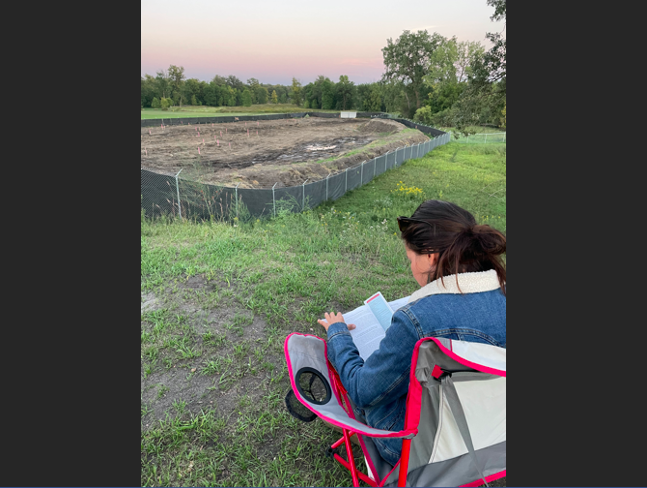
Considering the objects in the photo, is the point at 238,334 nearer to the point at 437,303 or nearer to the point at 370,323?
the point at 370,323

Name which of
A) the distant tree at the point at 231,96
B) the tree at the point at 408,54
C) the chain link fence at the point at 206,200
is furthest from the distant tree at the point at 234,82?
the chain link fence at the point at 206,200

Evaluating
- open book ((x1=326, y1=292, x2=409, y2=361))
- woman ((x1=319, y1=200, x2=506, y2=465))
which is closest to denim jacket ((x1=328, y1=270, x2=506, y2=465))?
woman ((x1=319, y1=200, x2=506, y2=465))

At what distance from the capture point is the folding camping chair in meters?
0.81

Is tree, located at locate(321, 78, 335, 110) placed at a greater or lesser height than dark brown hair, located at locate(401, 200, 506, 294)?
greater

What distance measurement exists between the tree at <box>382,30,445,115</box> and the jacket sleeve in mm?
9146

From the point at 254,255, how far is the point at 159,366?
158 centimetres

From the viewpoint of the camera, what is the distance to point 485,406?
936 millimetres

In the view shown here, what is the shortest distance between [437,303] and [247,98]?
51909mm

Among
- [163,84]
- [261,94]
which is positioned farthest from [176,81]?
[261,94]

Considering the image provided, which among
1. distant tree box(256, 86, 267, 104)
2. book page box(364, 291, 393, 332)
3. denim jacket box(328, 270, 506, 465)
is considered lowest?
book page box(364, 291, 393, 332)

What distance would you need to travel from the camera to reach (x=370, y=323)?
166cm

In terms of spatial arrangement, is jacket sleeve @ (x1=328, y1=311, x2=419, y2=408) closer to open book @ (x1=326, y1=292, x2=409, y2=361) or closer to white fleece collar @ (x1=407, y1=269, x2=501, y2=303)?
white fleece collar @ (x1=407, y1=269, x2=501, y2=303)

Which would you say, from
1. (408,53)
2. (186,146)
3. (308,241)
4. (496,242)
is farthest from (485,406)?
(186,146)
